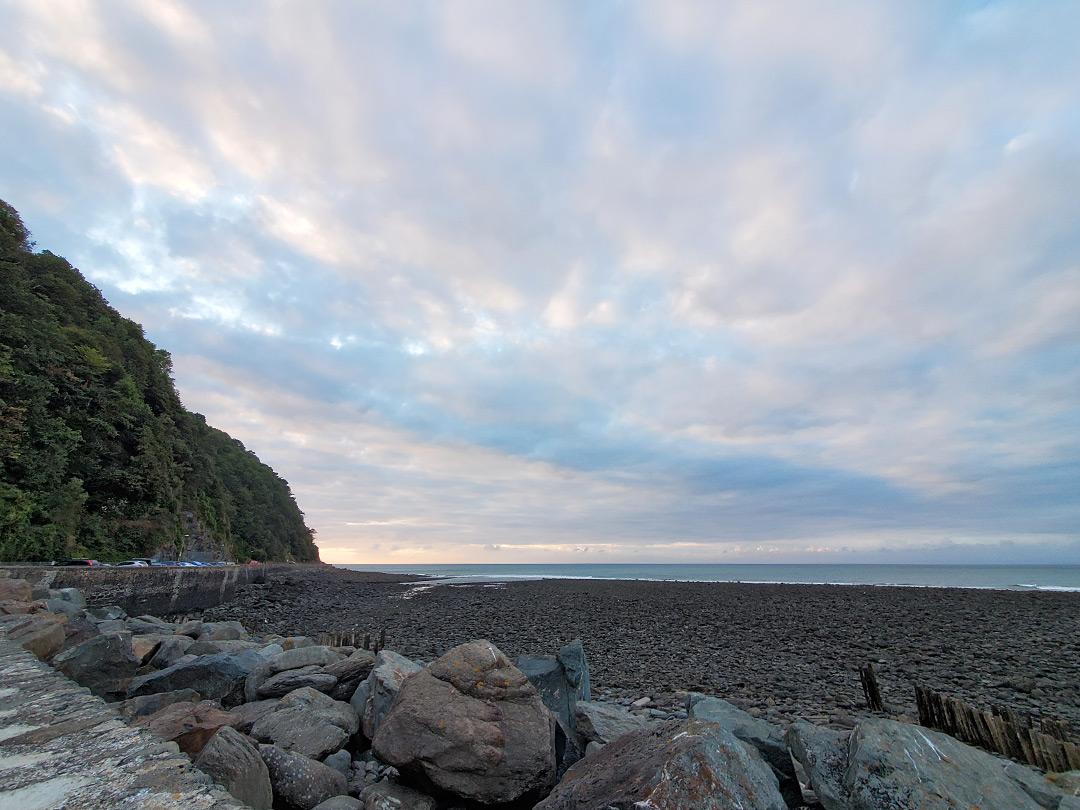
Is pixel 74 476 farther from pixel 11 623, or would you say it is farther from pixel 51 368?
pixel 11 623

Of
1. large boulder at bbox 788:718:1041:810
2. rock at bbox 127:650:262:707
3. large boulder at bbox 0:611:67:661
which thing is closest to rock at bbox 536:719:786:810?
large boulder at bbox 788:718:1041:810

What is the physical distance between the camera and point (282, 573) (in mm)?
51500

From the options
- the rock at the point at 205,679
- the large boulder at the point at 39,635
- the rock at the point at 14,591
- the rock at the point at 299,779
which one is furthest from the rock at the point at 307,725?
the rock at the point at 14,591

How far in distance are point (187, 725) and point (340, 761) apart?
5.27 ft

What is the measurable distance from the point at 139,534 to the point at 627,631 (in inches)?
1138

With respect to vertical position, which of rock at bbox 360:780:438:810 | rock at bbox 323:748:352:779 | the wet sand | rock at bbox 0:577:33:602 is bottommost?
the wet sand

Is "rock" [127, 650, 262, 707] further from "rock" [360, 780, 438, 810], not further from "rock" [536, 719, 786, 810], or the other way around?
"rock" [536, 719, 786, 810]

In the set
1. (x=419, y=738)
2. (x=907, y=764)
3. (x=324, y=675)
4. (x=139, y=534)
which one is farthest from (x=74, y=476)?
(x=907, y=764)

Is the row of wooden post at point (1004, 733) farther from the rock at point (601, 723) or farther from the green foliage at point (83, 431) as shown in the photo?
the green foliage at point (83, 431)

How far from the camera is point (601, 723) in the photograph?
5977 millimetres

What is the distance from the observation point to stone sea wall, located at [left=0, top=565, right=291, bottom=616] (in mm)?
17391

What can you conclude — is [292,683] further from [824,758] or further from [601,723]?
[824,758]

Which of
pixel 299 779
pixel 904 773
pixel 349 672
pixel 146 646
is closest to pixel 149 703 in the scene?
pixel 349 672

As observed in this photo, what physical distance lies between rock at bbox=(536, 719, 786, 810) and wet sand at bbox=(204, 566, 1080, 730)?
6.85 m
